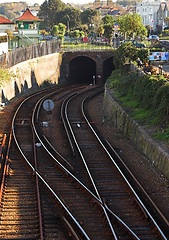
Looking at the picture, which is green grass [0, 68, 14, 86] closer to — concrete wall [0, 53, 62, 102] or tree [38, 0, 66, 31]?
concrete wall [0, 53, 62, 102]

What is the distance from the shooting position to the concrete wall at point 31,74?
38344 mm

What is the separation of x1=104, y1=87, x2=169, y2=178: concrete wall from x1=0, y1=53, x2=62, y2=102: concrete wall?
1100cm

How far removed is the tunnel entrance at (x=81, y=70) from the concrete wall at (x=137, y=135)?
1242 inches

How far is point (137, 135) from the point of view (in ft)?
72.6

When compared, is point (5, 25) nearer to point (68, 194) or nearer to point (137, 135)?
point (137, 135)

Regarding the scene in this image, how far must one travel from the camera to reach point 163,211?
14430mm

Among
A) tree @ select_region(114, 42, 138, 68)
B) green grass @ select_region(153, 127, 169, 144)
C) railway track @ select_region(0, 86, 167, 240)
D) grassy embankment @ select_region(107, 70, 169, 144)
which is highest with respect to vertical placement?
tree @ select_region(114, 42, 138, 68)

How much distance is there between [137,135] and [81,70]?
161 feet

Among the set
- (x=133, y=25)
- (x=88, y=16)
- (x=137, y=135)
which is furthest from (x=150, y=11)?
(x=137, y=135)

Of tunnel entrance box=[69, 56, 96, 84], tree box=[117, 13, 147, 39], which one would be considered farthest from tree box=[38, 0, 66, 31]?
tunnel entrance box=[69, 56, 96, 84]

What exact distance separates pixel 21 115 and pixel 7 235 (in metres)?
18.7

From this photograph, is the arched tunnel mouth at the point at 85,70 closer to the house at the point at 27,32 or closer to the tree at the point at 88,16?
the house at the point at 27,32

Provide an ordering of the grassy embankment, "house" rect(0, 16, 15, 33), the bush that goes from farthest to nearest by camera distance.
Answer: "house" rect(0, 16, 15, 33) → the bush → the grassy embankment

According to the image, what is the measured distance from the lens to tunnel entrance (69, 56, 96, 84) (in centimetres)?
6371
